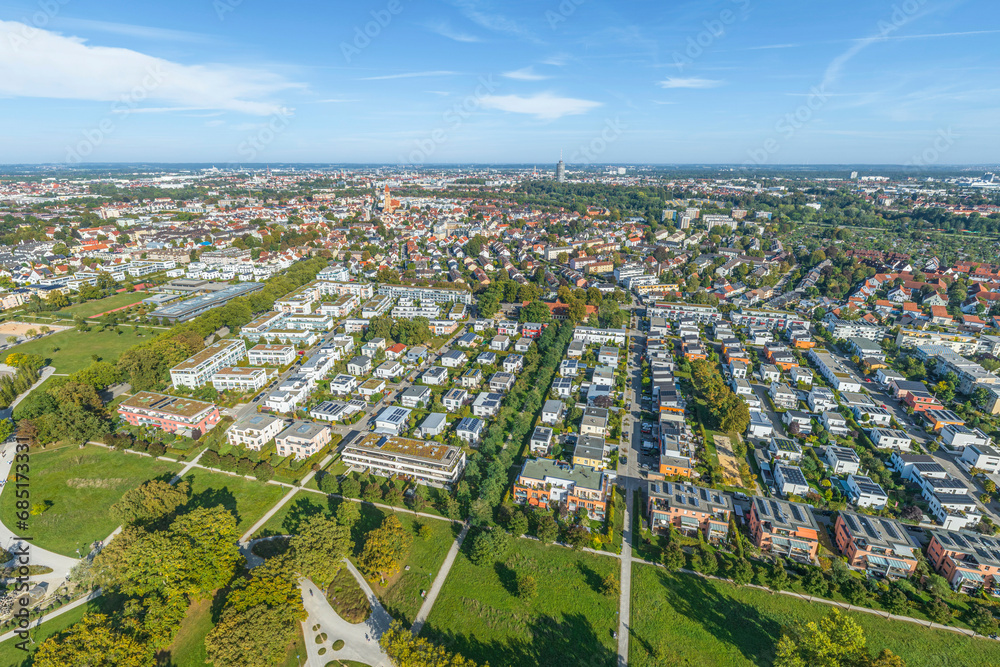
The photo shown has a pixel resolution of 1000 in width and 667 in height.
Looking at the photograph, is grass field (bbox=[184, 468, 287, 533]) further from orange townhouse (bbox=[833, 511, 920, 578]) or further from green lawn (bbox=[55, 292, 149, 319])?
green lawn (bbox=[55, 292, 149, 319])

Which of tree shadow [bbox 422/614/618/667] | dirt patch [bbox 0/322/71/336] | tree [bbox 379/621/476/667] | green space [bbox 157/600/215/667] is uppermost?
dirt patch [bbox 0/322/71/336]

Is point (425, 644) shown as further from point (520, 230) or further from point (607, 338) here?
point (520, 230)

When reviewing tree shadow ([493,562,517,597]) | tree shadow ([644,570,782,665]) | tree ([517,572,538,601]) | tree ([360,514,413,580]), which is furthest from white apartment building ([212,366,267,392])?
tree shadow ([644,570,782,665])

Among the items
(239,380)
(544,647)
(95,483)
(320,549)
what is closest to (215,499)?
(95,483)

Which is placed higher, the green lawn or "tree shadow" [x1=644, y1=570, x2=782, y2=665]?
the green lawn

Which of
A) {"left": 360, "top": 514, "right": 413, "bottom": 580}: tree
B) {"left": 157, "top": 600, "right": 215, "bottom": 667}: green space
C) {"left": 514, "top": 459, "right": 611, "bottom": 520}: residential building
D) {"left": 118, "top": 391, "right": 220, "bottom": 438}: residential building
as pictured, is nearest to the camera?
{"left": 157, "top": 600, "right": 215, "bottom": 667}: green space

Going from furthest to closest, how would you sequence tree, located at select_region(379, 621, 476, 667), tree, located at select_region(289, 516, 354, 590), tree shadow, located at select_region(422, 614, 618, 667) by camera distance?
tree, located at select_region(289, 516, 354, 590), tree shadow, located at select_region(422, 614, 618, 667), tree, located at select_region(379, 621, 476, 667)

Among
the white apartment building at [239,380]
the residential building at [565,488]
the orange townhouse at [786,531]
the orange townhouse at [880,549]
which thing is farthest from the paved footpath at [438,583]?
the white apartment building at [239,380]

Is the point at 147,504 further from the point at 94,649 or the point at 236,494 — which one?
the point at 94,649
